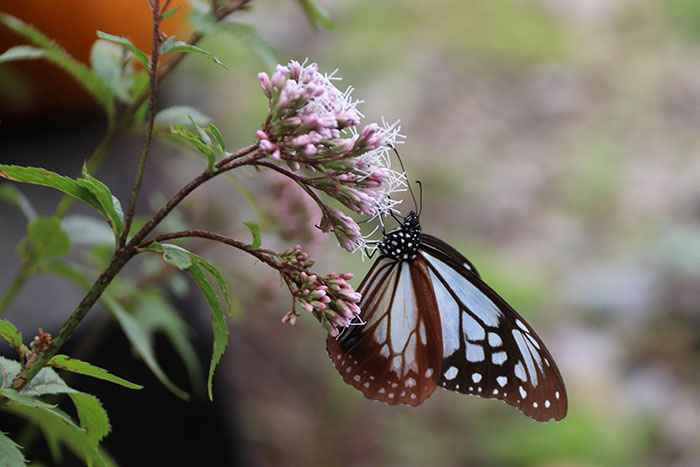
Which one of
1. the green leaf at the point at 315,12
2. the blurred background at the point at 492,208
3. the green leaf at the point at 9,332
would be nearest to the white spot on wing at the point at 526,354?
the blurred background at the point at 492,208

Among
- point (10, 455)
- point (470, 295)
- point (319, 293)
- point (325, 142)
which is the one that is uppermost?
point (470, 295)

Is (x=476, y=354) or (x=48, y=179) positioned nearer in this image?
(x=48, y=179)

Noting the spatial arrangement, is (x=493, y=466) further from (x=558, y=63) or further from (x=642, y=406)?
(x=558, y=63)

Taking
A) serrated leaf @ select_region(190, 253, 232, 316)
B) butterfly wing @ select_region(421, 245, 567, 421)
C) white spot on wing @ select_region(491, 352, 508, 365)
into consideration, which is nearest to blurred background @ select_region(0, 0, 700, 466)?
butterfly wing @ select_region(421, 245, 567, 421)

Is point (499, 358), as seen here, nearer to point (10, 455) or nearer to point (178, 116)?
point (178, 116)

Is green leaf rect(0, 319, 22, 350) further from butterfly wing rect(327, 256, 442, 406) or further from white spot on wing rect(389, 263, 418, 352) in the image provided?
white spot on wing rect(389, 263, 418, 352)

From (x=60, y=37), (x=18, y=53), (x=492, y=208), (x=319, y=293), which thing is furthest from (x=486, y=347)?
(x=492, y=208)
